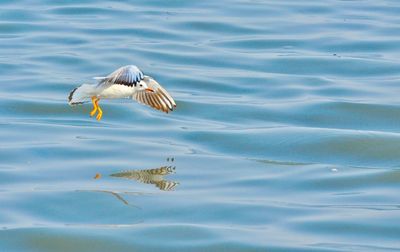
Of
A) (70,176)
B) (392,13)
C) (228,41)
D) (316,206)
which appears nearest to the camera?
(316,206)

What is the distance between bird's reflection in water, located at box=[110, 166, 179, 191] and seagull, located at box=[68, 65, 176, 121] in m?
0.70

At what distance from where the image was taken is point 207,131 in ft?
46.3

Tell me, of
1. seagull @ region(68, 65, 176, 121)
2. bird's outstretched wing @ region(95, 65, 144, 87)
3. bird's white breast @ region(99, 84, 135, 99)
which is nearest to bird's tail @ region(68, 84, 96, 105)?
seagull @ region(68, 65, 176, 121)

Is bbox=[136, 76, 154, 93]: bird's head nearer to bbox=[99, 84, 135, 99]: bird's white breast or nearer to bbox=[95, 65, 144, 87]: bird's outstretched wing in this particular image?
bbox=[99, 84, 135, 99]: bird's white breast

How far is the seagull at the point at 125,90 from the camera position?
11.7m

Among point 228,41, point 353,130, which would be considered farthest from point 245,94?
point 228,41

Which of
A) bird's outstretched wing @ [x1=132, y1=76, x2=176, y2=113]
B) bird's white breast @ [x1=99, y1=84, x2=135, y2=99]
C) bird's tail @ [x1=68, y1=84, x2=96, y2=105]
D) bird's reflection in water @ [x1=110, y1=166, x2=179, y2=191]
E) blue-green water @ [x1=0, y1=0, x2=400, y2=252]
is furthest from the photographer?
bird's outstretched wing @ [x1=132, y1=76, x2=176, y2=113]

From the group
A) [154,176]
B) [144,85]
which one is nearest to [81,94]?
[144,85]

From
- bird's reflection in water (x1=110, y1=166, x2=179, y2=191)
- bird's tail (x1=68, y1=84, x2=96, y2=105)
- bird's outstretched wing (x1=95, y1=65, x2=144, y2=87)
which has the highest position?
bird's tail (x1=68, y1=84, x2=96, y2=105)

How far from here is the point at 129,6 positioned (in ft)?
78.1

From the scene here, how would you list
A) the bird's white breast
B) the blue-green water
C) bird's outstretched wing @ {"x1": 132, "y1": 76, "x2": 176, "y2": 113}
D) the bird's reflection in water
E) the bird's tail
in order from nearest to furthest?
the blue-green water
the bird's reflection in water
the bird's white breast
the bird's tail
bird's outstretched wing @ {"x1": 132, "y1": 76, "x2": 176, "y2": 113}

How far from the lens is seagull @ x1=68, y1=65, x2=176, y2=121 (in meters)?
11.7

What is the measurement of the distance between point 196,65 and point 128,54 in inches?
45.6

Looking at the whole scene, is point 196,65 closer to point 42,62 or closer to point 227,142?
point 42,62
